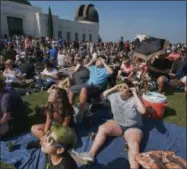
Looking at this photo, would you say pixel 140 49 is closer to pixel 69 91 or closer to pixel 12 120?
pixel 69 91

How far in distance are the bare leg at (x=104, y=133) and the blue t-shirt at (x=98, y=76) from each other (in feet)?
5.32

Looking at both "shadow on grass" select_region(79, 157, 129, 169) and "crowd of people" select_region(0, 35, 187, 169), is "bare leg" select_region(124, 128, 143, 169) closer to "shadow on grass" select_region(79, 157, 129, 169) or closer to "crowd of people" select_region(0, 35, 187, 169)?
"crowd of people" select_region(0, 35, 187, 169)

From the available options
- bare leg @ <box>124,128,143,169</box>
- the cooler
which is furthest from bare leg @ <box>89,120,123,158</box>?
the cooler

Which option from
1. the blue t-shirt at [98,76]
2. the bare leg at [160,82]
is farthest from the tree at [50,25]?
the blue t-shirt at [98,76]

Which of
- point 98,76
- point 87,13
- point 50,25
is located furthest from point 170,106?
point 87,13

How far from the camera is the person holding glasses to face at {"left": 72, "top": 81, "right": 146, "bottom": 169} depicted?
14.0 feet

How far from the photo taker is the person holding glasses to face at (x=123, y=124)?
427 cm

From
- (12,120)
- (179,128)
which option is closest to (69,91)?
(12,120)

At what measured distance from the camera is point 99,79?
617 cm

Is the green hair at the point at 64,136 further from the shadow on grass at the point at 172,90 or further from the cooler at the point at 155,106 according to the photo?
the shadow on grass at the point at 172,90

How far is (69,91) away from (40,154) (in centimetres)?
167

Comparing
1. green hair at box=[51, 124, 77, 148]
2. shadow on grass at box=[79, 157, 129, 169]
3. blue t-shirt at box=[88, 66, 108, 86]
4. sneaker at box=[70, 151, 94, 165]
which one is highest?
blue t-shirt at box=[88, 66, 108, 86]

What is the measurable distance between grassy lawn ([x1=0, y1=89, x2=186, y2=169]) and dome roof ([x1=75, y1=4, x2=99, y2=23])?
49.7 meters

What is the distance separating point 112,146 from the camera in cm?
464
